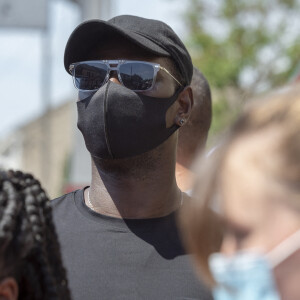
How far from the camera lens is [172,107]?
311cm

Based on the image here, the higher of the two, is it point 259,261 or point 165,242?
point 259,261

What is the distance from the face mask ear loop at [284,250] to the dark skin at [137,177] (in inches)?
57.6

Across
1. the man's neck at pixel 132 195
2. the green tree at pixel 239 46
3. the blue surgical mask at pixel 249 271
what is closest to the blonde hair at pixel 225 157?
the blue surgical mask at pixel 249 271

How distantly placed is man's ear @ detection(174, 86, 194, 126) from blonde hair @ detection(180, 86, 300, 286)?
4.72 ft

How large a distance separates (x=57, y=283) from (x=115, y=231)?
2.70ft

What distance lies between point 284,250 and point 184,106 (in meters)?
1.73

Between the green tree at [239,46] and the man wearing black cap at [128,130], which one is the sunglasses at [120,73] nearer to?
the man wearing black cap at [128,130]

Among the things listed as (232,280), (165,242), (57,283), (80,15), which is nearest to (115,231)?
(165,242)

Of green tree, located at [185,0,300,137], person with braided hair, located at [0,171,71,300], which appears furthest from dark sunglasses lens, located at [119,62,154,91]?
green tree, located at [185,0,300,137]

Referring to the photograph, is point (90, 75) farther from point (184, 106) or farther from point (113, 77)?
point (184, 106)

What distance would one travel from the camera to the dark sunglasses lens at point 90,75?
303cm

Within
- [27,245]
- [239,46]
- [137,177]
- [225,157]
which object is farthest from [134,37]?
[239,46]

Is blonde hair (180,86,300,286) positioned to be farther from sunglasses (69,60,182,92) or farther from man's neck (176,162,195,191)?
man's neck (176,162,195,191)

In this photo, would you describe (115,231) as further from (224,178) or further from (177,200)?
(224,178)
